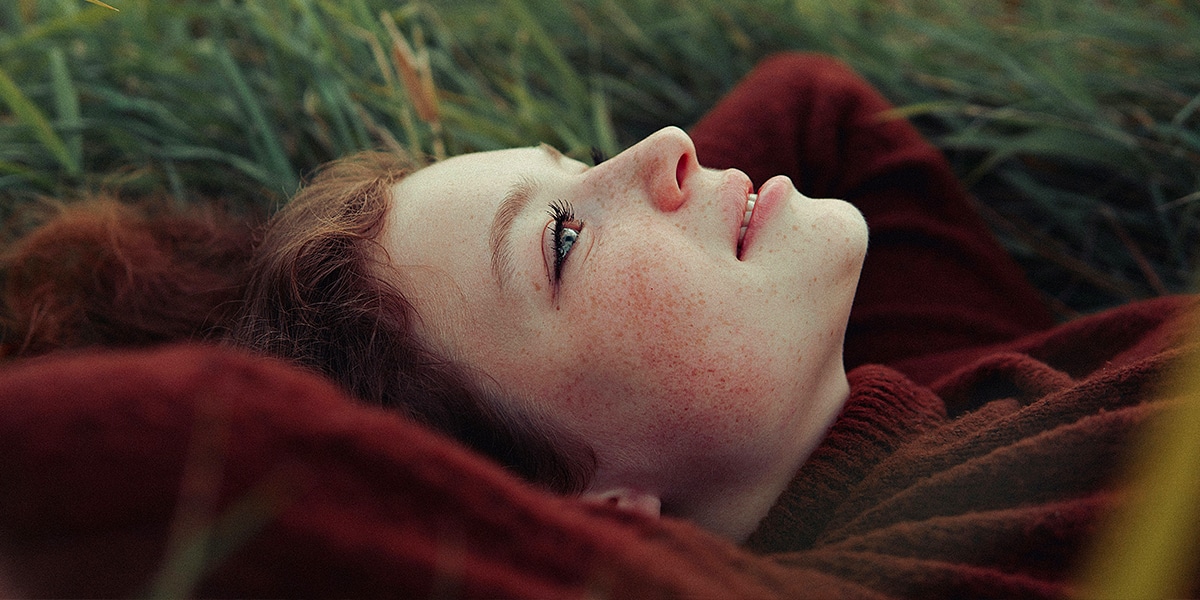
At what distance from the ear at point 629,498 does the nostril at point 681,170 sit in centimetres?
37

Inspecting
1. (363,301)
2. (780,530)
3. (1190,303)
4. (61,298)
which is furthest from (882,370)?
(61,298)

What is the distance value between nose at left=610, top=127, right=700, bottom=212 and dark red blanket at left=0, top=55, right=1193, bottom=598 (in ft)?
1.18

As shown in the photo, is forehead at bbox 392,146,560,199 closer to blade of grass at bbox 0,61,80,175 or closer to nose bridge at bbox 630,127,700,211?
nose bridge at bbox 630,127,700,211

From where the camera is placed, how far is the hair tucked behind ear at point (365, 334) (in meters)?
0.95

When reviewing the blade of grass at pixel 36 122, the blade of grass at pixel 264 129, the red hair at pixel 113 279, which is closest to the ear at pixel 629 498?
the red hair at pixel 113 279

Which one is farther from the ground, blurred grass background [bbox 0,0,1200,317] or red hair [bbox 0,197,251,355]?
blurred grass background [bbox 0,0,1200,317]

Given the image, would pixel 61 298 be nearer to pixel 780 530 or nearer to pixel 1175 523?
pixel 780 530

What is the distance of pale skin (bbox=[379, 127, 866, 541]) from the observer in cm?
88

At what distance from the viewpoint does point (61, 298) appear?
1.19 m

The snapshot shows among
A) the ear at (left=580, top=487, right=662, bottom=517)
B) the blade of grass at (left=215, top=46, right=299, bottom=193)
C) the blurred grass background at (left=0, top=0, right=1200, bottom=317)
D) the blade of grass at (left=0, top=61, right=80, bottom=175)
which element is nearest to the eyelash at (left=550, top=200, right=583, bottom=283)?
the ear at (left=580, top=487, right=662, bottom=517)

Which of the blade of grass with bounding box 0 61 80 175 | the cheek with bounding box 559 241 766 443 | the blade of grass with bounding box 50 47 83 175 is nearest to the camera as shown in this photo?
the cheek with bounding box 559 241 766 443

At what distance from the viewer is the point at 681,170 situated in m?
0.99

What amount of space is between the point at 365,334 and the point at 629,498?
38cm

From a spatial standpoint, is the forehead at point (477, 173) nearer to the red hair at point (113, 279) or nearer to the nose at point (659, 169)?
the nose at point (659, 169)
